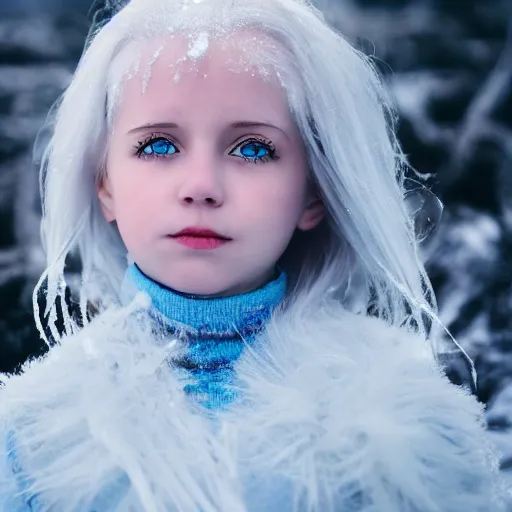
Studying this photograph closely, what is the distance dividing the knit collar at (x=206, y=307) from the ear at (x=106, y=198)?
12 cm

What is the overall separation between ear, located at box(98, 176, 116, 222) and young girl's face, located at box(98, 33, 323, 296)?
7cm

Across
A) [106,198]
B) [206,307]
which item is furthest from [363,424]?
[106,198]

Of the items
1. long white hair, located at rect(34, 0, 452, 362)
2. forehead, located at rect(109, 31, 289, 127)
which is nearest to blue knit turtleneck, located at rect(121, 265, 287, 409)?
long white hair, located at rect(34, 0, 452, 362)

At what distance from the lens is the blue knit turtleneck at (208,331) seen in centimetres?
84

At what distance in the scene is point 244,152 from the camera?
0.83m

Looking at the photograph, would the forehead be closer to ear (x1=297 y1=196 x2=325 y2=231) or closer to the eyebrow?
the eyebrow

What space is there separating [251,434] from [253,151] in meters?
0.33

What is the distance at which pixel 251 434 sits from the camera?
0.76m

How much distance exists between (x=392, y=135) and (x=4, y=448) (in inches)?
→ 25.7

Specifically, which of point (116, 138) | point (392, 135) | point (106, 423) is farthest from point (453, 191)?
point (106, 423)

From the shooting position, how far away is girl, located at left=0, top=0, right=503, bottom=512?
73cm

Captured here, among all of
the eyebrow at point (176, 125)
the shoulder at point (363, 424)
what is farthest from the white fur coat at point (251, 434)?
the eyebrow at point (176, 125)

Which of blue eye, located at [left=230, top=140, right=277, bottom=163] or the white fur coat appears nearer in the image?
the white fur coat

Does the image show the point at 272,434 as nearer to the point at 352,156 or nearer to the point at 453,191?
the point at 352,156
